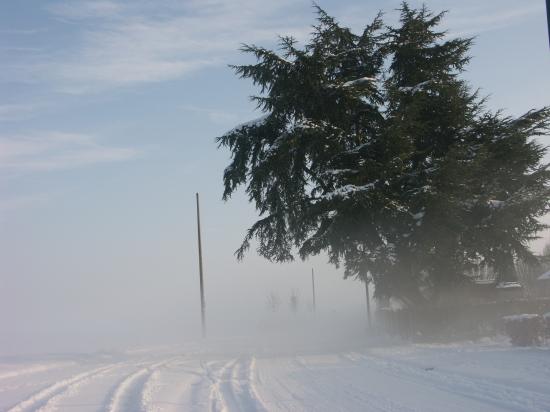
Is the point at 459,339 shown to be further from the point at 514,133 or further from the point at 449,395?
the point at 449,395

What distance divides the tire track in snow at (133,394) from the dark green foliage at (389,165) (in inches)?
392

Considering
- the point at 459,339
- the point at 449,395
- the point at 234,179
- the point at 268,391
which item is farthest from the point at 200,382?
the point at 234,179

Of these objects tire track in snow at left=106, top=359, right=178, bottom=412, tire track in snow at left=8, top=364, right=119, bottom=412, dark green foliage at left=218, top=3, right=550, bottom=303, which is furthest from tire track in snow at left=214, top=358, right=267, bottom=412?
dark green foliage at left=218, top=3, right=550, bottom=303

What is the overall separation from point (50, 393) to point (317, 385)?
530 centimetres

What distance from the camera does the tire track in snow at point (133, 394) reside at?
9500 mm

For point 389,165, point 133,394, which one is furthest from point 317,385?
point 389,165

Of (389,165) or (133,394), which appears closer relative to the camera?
(133,394)

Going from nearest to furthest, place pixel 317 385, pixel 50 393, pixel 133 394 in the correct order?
pixel 133 394
pixel 317 385
pixel 50 393

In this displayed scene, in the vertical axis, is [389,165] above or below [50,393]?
above

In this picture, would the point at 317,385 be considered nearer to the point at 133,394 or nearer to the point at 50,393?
the point at 133,394

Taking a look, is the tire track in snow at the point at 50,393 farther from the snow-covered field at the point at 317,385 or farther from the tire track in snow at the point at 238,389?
the tire track in snow at the point at 238,389

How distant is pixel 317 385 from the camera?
1138 cm

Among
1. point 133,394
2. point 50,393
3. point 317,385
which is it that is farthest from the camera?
point 50,393

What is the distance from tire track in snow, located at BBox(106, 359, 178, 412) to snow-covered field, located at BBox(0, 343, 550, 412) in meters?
0.02
